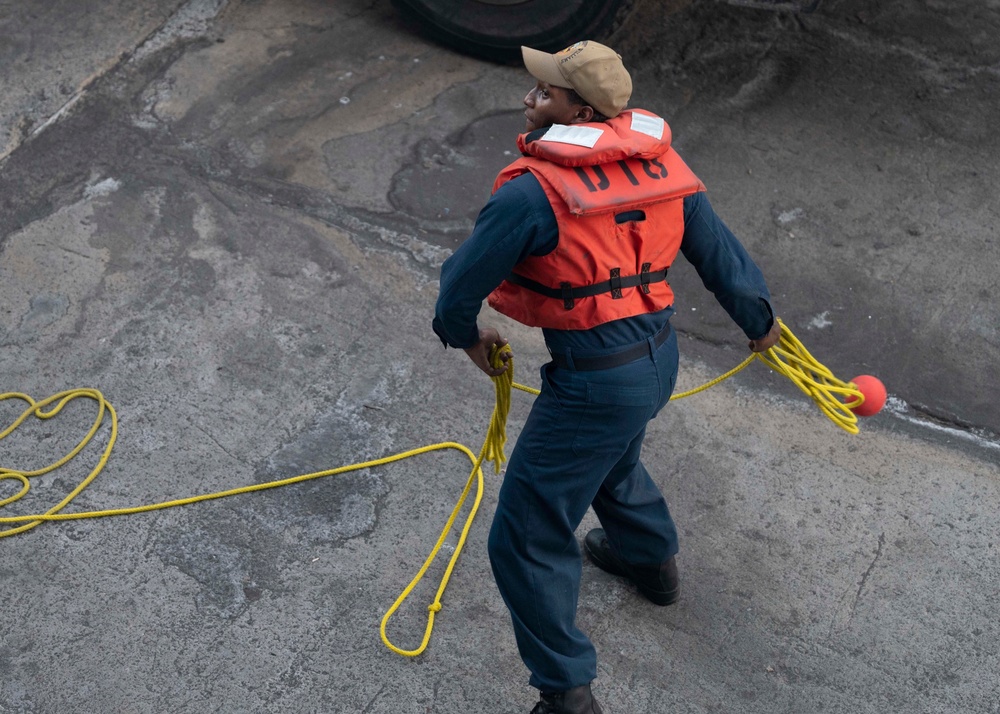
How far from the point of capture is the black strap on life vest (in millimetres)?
2570

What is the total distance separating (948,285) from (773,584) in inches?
75.8

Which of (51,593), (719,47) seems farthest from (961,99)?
(51,593)

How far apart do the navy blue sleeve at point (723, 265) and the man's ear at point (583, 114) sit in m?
0.34

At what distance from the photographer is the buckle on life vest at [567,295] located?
2562 millimetres

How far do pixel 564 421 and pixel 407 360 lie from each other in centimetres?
156

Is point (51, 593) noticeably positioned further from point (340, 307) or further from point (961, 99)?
point (961, 99)

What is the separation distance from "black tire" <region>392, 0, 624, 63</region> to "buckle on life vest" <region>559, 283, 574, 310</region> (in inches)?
136

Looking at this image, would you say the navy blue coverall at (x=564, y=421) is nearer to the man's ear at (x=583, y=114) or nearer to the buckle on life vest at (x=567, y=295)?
the buckle on life vest at (x=567, y=295)

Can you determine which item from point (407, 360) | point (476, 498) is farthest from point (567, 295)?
point (407, 360)

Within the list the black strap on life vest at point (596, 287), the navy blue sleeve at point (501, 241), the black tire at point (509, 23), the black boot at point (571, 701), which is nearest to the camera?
the navy blue sleeve at point (501, 241)

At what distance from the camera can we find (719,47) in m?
5.89

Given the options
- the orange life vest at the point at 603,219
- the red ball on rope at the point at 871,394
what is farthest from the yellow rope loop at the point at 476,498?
the red ball on rope at the point at 871,394

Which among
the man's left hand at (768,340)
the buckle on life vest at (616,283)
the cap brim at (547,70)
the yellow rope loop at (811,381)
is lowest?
the yellow rope loop at (811,381)

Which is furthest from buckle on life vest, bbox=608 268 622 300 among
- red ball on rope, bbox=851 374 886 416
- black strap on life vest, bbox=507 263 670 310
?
red ball on rope, bbox=851 374 886 416
